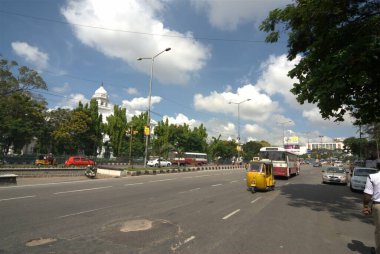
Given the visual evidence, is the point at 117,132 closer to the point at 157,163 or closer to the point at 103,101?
the point at 157,163

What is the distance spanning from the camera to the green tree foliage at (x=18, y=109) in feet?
141

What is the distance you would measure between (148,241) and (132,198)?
22.5 ft

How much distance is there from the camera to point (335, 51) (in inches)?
460

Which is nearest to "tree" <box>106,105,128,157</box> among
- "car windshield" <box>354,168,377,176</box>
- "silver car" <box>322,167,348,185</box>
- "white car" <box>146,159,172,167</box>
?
A: "white car" <box>146,159,172,167</box>

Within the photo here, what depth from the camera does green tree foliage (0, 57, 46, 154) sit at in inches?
1694

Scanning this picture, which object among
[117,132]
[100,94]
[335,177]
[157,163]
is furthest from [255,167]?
[100,94]

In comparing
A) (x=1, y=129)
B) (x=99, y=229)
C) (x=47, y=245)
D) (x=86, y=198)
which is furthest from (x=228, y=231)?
(x=1, y=129)

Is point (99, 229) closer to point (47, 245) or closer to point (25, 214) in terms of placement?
point (47, 245)

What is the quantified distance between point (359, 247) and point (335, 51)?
7693 millimetres

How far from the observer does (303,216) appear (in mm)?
10250

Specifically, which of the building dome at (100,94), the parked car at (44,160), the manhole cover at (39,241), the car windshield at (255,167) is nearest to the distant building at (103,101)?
the building dome at (100,94)

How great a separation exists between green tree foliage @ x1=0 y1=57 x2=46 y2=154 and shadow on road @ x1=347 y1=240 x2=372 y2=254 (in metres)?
45.6

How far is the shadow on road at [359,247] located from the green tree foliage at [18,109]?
45.6 metres

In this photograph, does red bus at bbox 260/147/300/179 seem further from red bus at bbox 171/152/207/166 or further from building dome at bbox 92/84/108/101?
building dome at bbox 92/84/108/101
